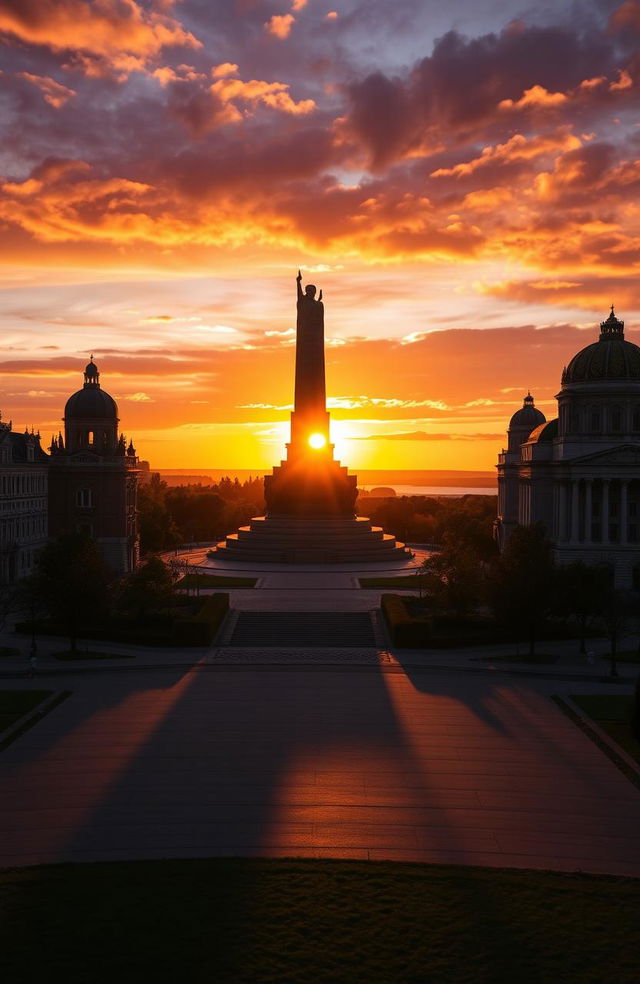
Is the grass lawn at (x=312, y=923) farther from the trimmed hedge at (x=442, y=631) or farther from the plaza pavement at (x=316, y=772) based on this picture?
the trimmed hedge at (x=442, y=631)

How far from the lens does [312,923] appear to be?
1792 cm

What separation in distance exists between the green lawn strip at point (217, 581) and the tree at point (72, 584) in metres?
19.1

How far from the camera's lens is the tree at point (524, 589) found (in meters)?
49.0

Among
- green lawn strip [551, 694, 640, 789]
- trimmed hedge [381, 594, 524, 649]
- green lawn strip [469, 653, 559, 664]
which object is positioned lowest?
green lawn strip [469, 653, 559, 664]

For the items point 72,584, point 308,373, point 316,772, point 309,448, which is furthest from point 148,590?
point 308,373

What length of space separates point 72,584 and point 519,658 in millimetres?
25227

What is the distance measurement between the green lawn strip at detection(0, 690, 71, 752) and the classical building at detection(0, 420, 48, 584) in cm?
3824

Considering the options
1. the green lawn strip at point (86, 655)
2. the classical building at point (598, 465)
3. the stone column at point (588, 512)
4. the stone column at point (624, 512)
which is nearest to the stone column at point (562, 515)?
the classical building at point (598, 465)

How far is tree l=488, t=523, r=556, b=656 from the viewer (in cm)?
4897

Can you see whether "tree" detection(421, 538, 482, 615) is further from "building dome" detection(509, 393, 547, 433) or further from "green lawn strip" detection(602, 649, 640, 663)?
"building dome" detection(509, 393, 547, 433)

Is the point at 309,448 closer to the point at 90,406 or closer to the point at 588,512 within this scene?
the point at 90,406

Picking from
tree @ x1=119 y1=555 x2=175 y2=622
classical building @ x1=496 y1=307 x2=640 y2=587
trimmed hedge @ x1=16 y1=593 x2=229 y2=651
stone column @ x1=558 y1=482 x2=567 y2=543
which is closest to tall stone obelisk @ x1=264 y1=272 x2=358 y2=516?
classical building @ x1=496 y1=307 x2=640 y2=587

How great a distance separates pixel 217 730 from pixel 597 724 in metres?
14.7

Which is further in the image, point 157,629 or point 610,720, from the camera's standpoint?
point 157,629
